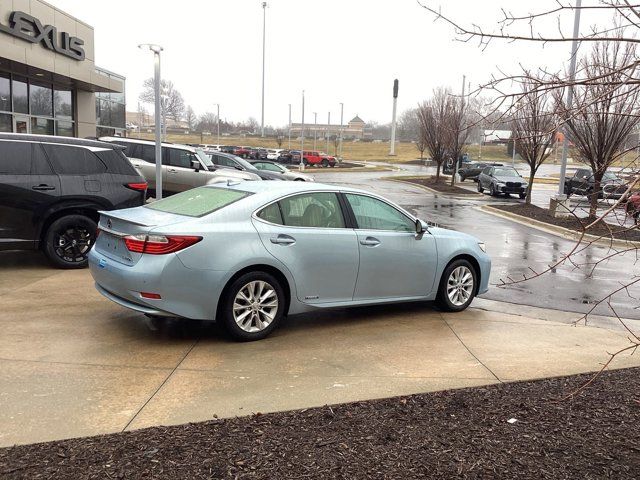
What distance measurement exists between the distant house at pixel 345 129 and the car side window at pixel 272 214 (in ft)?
394

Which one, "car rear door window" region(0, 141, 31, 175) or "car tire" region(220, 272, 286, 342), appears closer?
"car tire" region(220, 272, 286, 342)

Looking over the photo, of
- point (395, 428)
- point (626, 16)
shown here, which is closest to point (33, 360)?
point (395, 428)

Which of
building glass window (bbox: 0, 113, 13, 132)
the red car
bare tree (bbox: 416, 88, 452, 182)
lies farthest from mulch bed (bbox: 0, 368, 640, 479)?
bare tree (bbox: 416, 88, 452, 182)

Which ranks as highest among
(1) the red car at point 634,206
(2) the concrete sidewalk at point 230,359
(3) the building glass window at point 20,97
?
(3) the building glass window at point 20,97

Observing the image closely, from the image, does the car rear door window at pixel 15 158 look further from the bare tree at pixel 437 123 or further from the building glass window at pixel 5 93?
the bare tree at pixel 437 123

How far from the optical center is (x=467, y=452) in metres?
3.25

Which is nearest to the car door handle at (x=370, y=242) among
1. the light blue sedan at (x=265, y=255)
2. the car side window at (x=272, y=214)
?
the light blue sedan at (x=265, y=255)

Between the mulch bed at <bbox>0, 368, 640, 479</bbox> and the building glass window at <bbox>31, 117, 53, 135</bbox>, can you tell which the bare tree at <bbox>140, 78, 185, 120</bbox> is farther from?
the mulch bed at <bbox>0, 368, 640, 479</bbox>

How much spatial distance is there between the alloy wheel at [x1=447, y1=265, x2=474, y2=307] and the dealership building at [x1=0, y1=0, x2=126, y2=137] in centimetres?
1469

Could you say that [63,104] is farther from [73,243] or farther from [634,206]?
[634,206]

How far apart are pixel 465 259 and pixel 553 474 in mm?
4034

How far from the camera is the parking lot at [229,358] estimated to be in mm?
3838

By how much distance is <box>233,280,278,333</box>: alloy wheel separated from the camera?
5.21 metres

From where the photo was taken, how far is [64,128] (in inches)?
867
